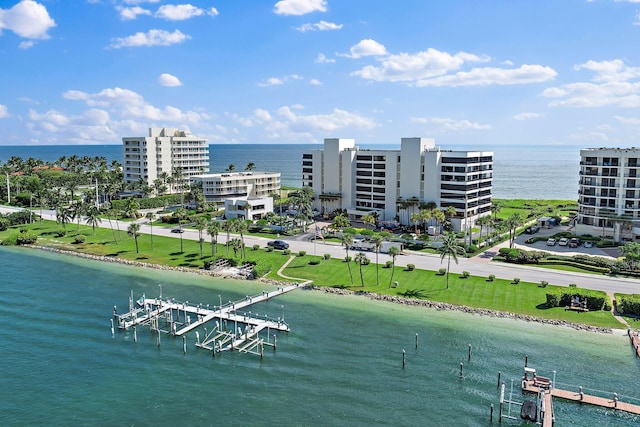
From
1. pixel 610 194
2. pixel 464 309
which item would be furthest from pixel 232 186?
pixel 610 194

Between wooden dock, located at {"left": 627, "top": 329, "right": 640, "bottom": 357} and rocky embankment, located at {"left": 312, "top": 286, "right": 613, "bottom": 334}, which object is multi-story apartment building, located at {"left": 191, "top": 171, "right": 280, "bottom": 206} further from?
wooden dock, located at {"left": 627, "top": 329, "right": 640, "bottom": 357}

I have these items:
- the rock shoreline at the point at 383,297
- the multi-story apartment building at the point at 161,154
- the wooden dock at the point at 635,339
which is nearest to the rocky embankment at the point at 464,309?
the rock shoreline at the point at 383,297

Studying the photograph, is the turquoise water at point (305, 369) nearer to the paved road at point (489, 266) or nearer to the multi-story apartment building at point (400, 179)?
the paved road at point (489, 266)

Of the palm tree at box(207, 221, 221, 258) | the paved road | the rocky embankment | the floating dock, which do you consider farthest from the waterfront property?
the floating dock

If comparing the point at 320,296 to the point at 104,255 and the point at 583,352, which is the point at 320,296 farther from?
the point at 104,255

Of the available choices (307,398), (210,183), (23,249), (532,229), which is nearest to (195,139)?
(210,183)
